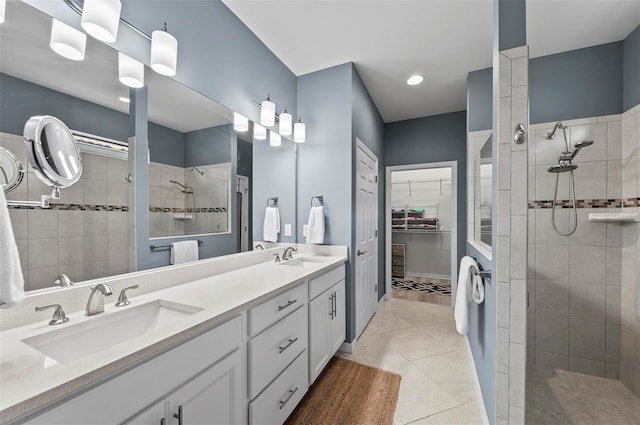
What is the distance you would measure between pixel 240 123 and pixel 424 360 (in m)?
2.49

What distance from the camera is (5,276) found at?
2.14 ft

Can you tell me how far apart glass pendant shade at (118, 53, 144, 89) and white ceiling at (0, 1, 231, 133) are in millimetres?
19

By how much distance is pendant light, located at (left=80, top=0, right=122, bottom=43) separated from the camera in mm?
1007

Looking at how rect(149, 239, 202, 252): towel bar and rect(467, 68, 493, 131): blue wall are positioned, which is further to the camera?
rect(467, 68, 493, 131): blue wall

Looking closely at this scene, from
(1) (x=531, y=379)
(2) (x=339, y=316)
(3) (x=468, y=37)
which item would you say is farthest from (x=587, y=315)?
(3) (x=468, y=37)

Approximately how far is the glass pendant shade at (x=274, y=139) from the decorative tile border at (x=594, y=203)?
2288 mm

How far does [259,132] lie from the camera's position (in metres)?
2.16

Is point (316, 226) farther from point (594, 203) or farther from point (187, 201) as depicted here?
point (594, 203)

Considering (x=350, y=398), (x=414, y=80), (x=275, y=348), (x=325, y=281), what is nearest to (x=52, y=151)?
(x=275, y=348)

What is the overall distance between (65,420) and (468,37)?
304 cm

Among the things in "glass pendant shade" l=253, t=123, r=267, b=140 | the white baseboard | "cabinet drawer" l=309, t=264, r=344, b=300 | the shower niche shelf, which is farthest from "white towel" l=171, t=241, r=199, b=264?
the shower niche shelf

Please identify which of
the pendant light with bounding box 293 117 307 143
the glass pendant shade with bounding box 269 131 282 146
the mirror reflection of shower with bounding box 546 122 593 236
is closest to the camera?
the mirror reflection of shower with bounding box 546 122 593 236

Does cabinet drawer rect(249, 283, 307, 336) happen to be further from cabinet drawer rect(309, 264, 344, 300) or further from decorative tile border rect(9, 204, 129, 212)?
decorative tile border rect(9, 204, 129, 212)

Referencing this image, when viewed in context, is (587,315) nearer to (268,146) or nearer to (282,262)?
(282,262)
